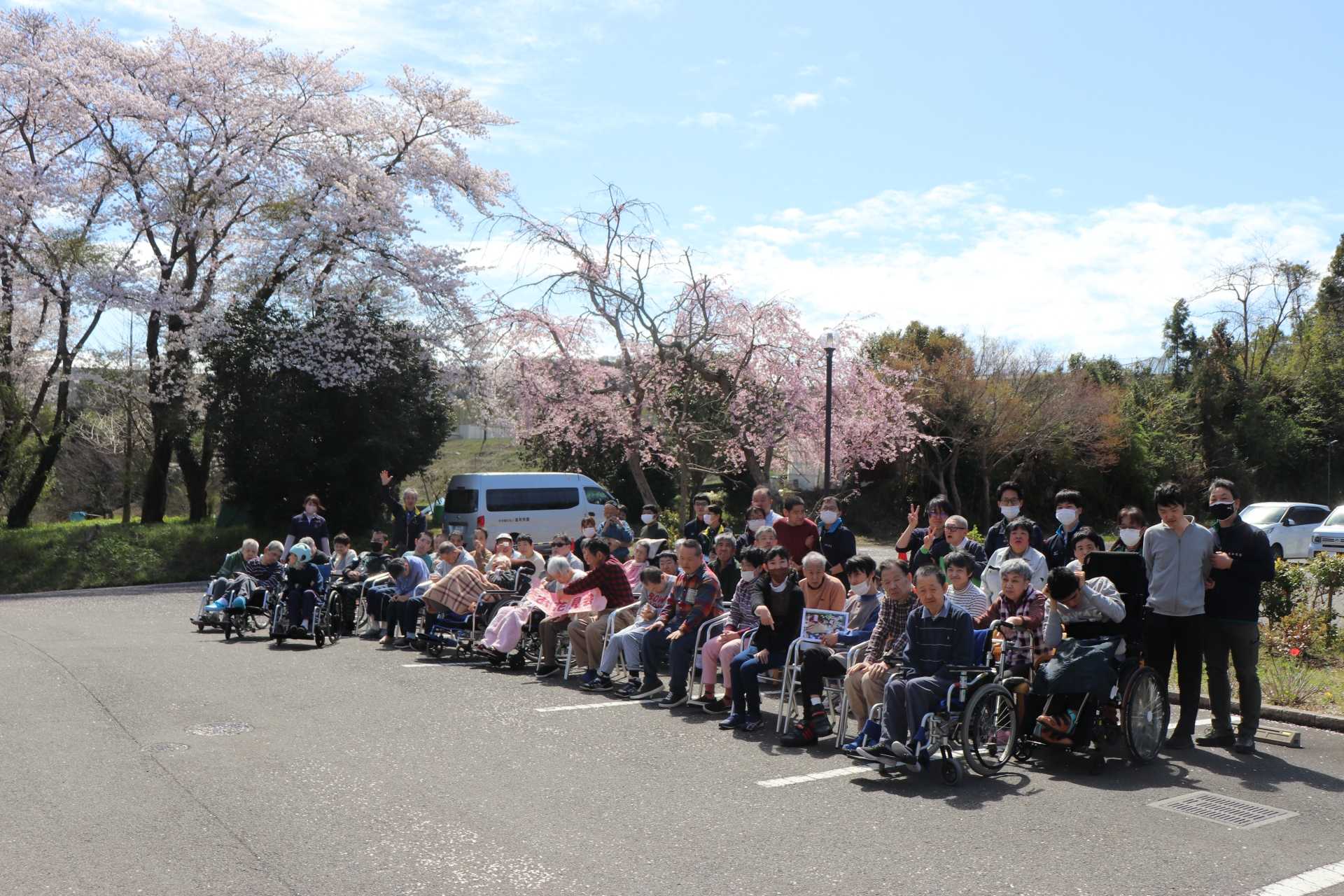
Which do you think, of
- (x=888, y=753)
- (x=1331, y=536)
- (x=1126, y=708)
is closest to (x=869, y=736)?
(x=888, y=753)

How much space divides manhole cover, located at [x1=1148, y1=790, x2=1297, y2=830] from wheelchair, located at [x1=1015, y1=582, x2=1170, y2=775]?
66cm

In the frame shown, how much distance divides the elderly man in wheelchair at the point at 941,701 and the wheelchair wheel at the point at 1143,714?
0.74 metres

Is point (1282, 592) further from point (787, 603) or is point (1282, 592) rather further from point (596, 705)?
point (596, 705)

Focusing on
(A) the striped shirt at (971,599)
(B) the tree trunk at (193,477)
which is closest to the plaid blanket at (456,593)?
(A) the striped shirt at (971,599)

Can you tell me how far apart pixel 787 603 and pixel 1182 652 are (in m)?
2.92

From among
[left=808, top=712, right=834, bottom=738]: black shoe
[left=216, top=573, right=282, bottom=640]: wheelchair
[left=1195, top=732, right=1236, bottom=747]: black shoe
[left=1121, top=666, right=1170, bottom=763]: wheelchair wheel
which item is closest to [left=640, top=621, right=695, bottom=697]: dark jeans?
[left=808, top=712, right=834, bottom=738]: black shoe

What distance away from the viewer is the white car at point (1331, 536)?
23.1 m

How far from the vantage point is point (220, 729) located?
26.6ft

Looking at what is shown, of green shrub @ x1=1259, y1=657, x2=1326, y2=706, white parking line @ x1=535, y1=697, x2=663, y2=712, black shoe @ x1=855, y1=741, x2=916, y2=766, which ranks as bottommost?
white parking line @ x1=535, y1=697, x2=663, y2=712

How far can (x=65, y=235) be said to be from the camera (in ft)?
80.9

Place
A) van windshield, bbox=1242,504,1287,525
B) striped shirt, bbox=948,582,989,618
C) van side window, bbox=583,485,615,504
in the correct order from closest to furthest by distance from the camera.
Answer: striped shirt, bbox=948,582,989,618 < van side window, bbox=583,485,615,504 < van windshield, bbox=1242,504,1287,525

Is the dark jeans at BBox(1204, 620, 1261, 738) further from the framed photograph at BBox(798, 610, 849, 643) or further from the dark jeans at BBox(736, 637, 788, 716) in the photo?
the dark jeans at BBox(736, 637, 788, 716)

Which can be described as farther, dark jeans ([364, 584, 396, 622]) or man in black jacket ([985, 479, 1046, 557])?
dark jeans ([364, 584, 396, 622])

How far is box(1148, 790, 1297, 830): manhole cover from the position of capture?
6.08 metres
